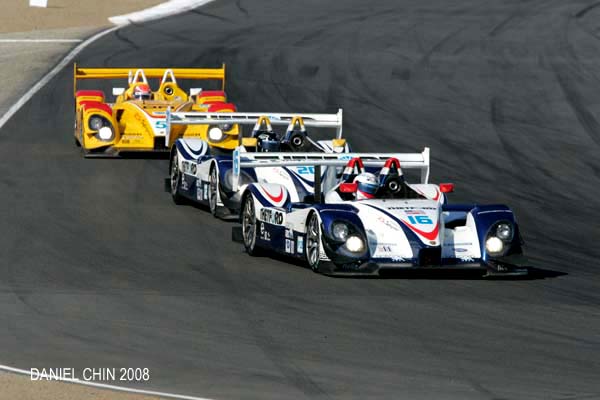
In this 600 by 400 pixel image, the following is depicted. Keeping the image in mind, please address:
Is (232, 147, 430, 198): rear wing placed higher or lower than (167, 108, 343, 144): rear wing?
lower

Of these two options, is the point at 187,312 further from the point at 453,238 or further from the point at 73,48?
the point at 73,48

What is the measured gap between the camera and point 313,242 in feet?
53.0

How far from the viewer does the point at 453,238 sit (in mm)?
16234

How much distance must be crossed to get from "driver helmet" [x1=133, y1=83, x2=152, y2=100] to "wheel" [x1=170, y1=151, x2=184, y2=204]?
4.93m

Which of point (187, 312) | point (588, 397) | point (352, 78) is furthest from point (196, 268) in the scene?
point (352, 78)

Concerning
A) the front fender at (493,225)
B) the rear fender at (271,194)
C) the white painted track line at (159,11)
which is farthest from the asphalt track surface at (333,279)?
the white painted track line at (159,11)

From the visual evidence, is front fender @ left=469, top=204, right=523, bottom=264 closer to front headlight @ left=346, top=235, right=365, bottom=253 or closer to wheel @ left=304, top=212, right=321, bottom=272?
front headlight @ left=346, top=235, right=365, bottom=253

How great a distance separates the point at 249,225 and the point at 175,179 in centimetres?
417

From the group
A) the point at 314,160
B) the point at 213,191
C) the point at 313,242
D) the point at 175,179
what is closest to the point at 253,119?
the point at 175,179

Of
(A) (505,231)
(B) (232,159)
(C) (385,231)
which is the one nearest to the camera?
(C) (385,231)

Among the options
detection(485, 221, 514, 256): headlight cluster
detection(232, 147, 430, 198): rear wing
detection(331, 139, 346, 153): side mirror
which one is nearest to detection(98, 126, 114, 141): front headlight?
detection(331, 139, 346, 153): side mirror

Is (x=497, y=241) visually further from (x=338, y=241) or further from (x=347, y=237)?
(x=338, y=241)

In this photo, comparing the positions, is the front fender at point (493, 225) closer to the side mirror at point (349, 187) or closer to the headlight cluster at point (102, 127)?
the side mirror at point (349, 187)

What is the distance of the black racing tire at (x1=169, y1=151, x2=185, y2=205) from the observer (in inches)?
836
